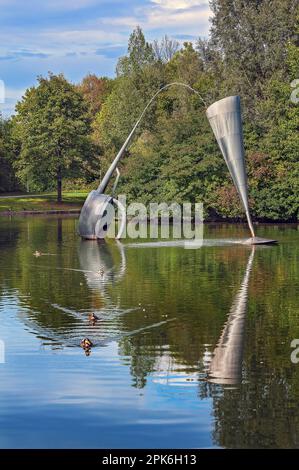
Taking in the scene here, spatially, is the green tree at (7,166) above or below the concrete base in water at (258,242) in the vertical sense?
above

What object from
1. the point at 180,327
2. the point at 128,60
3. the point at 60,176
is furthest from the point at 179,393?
the point at 128,60

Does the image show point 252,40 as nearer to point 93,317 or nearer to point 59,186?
point 59,186

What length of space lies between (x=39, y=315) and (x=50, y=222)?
4080 centimetres

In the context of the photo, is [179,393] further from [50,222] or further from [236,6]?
[236,6]

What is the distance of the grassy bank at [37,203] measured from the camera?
77.1 m

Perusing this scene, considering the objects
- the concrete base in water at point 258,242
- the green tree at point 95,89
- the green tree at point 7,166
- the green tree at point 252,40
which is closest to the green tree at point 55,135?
the green tree at point 7,166

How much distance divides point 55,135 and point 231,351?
67.6m

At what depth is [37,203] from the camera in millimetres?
79938

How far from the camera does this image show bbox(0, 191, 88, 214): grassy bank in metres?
77.1

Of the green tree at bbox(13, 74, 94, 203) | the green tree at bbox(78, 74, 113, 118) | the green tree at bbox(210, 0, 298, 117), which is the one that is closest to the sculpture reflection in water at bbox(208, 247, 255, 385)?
the green tree at bbox(210, 0, 298, 117)

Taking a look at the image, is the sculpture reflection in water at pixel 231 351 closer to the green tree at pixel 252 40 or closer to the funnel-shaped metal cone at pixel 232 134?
the funnel-shaped metal cone at pixel 232 134

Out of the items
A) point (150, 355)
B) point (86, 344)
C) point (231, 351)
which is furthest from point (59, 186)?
point (150, 355)

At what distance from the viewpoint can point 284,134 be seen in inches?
2379

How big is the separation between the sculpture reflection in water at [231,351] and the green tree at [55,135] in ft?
202
